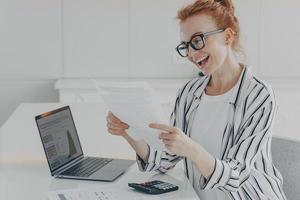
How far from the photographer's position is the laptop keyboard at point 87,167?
5.13 feet

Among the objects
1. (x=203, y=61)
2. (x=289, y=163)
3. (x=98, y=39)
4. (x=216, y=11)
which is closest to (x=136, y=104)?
(x=203, y=61)

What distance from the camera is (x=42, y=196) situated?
4.45 feet

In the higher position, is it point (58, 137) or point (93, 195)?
point (58, 137)

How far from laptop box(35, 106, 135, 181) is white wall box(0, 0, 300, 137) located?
166 centimetres

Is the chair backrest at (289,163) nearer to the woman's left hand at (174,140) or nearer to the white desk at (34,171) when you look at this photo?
the white desk at (34,171)

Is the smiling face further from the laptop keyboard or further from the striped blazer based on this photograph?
the laptop keyboard

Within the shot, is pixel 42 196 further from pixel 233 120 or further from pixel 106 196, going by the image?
pixel 233 120

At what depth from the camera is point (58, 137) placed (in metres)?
1.67

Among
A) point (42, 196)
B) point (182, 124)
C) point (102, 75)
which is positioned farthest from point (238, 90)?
point (102, 75)

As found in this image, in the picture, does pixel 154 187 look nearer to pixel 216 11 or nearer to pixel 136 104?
pixel 136 104

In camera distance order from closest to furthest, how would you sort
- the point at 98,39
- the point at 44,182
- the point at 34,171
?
the point at 44,182 < the point at 34,171 < the point at 98,39

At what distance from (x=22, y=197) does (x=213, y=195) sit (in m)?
0.62

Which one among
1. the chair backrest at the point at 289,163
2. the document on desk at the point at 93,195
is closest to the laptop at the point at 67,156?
the document on desk at the point at 93,195

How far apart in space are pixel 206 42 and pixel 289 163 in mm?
534
